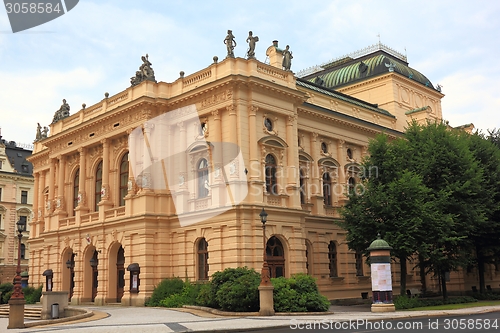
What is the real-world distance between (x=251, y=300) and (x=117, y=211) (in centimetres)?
1621

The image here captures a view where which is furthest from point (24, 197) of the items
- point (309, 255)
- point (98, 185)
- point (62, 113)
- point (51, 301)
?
point (309, 255)

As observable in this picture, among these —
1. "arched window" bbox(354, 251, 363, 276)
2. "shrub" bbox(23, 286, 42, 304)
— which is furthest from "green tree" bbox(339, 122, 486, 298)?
"shrub" bbox(23, 286, 42, 304)

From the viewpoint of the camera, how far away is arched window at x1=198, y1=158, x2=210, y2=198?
123 feet

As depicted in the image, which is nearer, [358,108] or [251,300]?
[251,300]

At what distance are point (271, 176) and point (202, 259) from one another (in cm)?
706

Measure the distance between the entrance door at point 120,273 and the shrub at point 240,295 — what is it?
547 inches

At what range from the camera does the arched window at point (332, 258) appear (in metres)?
42.8

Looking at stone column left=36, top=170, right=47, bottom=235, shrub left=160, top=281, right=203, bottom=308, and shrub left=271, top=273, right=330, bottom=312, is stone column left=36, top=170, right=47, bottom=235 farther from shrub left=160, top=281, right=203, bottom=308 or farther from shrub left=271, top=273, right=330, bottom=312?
shrub left=271, top=273, right=330, bottom=312

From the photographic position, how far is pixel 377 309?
29.4 m

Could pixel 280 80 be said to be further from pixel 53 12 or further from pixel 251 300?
pixel 53 12

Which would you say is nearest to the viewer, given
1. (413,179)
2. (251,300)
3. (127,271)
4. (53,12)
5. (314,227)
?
(53,12)

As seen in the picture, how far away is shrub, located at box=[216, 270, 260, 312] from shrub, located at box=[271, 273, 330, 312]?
1.07 m

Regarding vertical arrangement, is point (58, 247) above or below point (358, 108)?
below

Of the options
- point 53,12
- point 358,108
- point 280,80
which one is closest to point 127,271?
point 280,80
